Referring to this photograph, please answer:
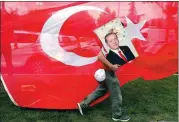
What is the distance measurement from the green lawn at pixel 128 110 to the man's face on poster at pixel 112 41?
921 millimetres

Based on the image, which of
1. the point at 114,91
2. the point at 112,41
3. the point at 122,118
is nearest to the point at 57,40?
the point at 112,41

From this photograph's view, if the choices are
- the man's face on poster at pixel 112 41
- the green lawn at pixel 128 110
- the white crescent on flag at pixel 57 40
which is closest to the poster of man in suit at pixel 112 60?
the man's face on poster at pixel 112 41

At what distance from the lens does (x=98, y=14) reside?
4.66 m

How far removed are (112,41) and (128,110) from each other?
1002 millimetres

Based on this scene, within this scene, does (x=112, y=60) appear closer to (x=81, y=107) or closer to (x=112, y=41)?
(x=112, y=41)

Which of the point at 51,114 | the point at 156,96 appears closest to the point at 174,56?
the point at 156,96

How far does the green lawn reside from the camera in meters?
4.46

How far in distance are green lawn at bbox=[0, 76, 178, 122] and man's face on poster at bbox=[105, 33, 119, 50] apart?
92 cm

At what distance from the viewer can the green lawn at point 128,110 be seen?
4.46 metres

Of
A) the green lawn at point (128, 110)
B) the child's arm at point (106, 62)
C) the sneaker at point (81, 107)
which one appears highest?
the child's arm at point (106, 62)

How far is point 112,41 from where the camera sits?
4.50m

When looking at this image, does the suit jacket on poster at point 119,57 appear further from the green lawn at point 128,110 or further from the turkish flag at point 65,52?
the green lawn at point 128,110

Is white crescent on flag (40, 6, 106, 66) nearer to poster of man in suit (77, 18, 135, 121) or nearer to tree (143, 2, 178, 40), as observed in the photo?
poster of man in suit (77, 18, 135, 121)

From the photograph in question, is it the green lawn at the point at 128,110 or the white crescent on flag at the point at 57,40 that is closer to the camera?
the green lawn at the point at 128,110
